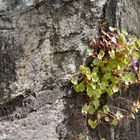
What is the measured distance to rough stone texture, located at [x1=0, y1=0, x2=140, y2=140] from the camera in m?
1.67

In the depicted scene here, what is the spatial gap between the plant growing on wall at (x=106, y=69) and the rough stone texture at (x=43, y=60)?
5cm

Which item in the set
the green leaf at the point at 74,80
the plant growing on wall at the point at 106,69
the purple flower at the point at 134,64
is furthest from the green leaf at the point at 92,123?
the purple flower at the point at 134,64

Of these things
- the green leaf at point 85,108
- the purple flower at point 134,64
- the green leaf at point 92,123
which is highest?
the purple flower at point 134,64

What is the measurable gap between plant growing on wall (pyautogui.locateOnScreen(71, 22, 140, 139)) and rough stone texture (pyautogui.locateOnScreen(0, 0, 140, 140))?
47 millimetres

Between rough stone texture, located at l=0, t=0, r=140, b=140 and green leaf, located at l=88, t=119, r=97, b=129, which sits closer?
rough stone texture, located at l=0, t=0, r=140, b=140

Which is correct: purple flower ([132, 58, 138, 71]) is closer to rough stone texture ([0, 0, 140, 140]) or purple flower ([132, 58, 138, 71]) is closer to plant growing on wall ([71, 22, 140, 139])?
plant growing on wall ([71, 22, 140, 139])

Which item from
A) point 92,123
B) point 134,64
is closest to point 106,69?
point 134,64

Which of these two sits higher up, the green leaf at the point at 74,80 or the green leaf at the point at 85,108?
the green leaf at the point at 74,80

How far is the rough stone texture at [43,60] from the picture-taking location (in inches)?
65.8

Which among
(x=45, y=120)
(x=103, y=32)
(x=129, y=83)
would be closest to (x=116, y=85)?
(x=129, y=83)

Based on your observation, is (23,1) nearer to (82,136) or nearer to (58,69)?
(58,69)

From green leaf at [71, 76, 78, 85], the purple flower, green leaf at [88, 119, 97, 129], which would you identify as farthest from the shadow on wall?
the purple flower

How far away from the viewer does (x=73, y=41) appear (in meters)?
1.77

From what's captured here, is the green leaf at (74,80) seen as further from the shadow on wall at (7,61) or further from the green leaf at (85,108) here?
the shadow on wall at (7,61)
